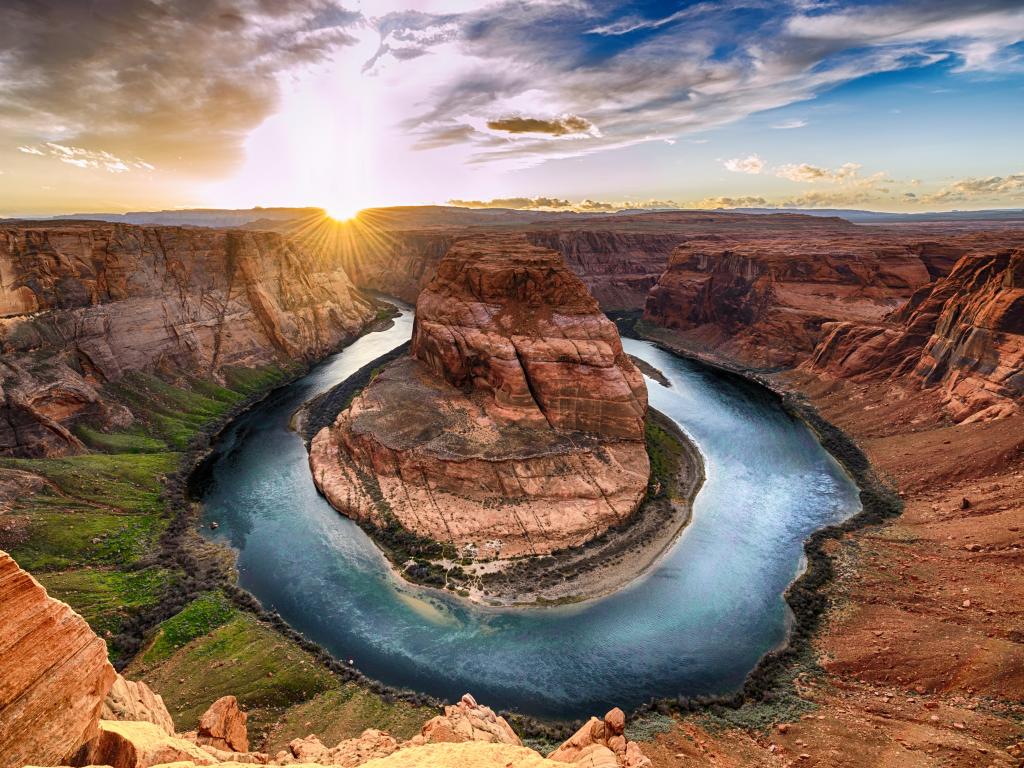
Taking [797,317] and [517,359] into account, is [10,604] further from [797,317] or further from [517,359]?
[797,317]

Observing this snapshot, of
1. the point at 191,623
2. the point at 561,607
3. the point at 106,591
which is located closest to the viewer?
the point at 191,623

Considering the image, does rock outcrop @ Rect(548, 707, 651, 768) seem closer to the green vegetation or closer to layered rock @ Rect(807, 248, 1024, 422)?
the green vegetation

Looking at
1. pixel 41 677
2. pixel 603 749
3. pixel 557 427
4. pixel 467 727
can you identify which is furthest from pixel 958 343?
pixel 41 677

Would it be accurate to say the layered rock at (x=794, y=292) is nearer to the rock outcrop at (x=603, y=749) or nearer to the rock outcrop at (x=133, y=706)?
the rock outcrop at (x=603, y=749)

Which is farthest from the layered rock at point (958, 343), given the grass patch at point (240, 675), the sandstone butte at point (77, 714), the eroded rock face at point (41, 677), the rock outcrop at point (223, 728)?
the eroded rock face at point (41, 677)

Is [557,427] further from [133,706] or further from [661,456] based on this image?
[133,706]

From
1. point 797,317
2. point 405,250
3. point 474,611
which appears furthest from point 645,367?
point 405,250

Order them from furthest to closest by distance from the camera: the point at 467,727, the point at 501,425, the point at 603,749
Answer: the point at 501,425, the point at 467,727, the point at 603,749
